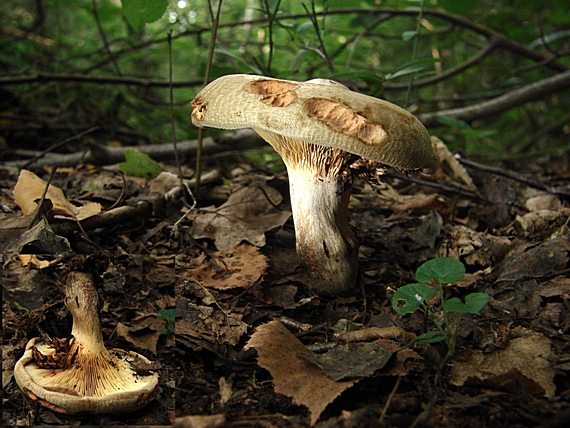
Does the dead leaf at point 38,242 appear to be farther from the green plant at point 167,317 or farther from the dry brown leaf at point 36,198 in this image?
the green plant at point 167,317

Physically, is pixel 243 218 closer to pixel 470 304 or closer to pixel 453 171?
pixel 470 304

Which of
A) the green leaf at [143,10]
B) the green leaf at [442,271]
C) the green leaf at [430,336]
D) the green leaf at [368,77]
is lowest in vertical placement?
the green leaf at [430,336]

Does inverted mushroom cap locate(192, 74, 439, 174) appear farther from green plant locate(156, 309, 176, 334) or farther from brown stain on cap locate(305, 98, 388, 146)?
green plant locate(156, 309, 176, 334)

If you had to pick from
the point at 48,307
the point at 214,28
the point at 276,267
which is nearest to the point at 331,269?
the point at 276,267

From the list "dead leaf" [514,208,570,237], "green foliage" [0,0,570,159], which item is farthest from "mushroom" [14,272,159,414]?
"dead leaf" [514,208,570,237]

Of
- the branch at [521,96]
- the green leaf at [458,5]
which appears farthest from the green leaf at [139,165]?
the green leaf at [458,5]

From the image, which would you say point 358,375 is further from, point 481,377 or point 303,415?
point 481,377
